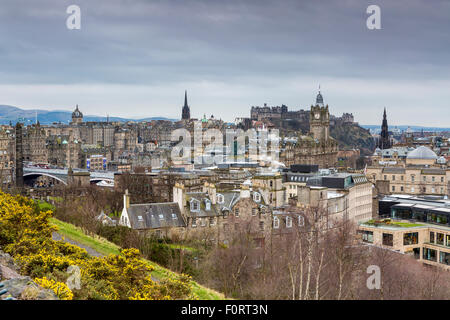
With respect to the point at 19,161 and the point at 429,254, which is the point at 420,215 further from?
the point at 19,161

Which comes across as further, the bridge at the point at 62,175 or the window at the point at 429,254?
the bridge at the point at 62,175

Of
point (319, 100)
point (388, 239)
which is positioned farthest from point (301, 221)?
point (319, 100)

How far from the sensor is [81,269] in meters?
14.5

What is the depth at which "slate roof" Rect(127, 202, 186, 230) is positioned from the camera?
29.2 metres

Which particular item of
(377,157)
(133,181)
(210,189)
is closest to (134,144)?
(377,157)

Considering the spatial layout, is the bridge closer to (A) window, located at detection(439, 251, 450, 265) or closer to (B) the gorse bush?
(A) window, located at detection(439, 251, 450, 265)

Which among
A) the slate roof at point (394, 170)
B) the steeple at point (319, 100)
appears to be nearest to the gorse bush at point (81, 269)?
the slate roof at point (394, 170)

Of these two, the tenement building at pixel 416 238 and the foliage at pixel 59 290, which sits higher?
the foliage at pixel 59 290

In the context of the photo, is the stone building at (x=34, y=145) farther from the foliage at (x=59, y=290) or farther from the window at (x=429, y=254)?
the foliage at (x=59, y=290)

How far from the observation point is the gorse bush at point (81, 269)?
12.8 m

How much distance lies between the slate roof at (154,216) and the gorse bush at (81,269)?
10175mm

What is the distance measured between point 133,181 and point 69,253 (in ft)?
125

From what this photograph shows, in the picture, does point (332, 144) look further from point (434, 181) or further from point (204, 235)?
point (204, 235)

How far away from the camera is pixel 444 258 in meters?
33.6
